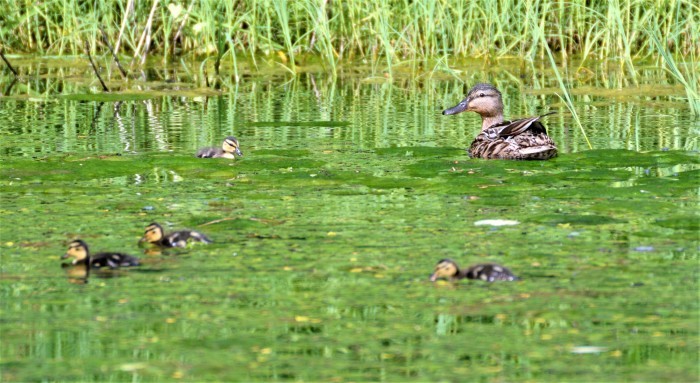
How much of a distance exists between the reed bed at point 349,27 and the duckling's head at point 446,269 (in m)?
7.43

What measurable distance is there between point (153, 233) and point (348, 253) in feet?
2.79

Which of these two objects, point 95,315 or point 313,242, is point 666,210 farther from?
point 95,315

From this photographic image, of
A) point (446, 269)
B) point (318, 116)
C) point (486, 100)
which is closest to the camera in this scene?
point (446, 269)

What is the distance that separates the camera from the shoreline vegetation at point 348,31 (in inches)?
512

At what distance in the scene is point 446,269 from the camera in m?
4.90

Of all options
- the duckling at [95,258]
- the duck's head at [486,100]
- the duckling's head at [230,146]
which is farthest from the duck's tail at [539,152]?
the duckling at [95,258]

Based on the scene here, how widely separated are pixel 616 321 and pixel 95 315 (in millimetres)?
1860

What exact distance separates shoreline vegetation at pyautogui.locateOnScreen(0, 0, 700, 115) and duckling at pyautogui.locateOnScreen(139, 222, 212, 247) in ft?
22.8

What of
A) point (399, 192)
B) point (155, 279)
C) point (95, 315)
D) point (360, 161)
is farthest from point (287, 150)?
point (95, 315)

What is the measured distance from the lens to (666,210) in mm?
6219

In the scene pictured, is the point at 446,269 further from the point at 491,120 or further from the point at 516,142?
the point at 491,120

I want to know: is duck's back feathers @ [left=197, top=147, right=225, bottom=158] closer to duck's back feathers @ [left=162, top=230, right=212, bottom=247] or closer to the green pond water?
the green pond water

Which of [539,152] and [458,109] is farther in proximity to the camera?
[458,109]

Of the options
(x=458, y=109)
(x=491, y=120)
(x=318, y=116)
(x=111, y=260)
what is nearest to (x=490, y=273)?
(x=111, y=260)
